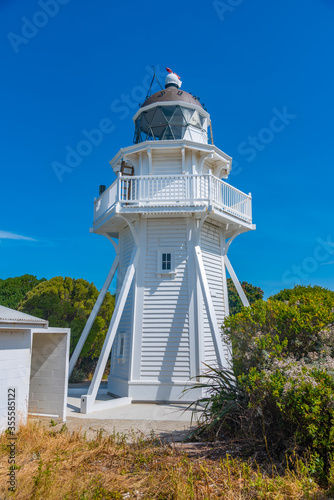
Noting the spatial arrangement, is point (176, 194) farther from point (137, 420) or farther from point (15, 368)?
point (15, 368)

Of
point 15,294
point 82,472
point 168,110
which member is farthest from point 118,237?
point 15,294

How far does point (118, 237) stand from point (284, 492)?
12577 millimetres

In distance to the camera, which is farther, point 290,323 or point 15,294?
point 15,294

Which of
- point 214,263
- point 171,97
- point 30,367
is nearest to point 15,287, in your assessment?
point 214,263

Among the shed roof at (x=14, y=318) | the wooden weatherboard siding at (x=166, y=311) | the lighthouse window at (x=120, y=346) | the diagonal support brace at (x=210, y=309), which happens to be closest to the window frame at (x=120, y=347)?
the lighthouse window at (x=120, y=346)

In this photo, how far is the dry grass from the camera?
464 cm

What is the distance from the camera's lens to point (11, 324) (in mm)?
7801

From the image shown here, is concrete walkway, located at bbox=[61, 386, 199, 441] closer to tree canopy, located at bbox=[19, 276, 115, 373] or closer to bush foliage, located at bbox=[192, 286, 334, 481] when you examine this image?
bush foliage, located at bbox=[192, 286, 334, 481]

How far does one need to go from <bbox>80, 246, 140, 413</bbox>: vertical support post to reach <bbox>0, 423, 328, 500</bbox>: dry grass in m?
4.21

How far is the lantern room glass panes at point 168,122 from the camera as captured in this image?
1465 cm

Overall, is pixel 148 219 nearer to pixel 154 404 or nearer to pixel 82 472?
pixel 154 404

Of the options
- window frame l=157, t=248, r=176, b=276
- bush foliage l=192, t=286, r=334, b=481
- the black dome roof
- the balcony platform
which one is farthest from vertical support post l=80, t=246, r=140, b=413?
the black dome roof

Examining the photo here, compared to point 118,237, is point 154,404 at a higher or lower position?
lower

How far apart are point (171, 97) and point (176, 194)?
4339mm
